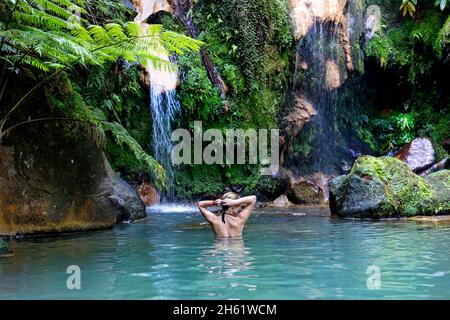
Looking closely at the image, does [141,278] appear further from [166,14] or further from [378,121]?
[378,121]

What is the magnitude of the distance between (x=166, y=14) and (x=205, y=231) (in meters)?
7.70

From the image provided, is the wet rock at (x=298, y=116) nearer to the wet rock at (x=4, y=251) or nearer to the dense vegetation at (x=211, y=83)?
the dense vegetation at (x=211, y=83)

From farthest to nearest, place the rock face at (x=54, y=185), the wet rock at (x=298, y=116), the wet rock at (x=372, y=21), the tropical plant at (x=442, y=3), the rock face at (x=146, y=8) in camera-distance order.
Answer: the wet rock at (x=372, y=21), the tropical plant at (x=442, y=3), the wet rock at (x=298, y=116), the rock face at (x=146, y=8), the rock face at (x=54, y=185)

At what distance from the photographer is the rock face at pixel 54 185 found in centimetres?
804

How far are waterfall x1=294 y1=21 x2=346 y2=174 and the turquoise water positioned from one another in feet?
23.5

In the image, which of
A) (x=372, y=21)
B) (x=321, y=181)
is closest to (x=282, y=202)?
(x=321, y=181)

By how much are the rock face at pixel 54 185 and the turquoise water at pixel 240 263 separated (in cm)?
52

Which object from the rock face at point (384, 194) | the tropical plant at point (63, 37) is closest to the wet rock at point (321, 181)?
the rock face at point (384, 194)

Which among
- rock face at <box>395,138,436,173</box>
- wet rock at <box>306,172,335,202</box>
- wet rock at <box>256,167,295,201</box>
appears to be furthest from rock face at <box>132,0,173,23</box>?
rock face at <box>395,138,436,173</box>

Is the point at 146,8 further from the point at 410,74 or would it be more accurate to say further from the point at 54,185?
the point at 410,74

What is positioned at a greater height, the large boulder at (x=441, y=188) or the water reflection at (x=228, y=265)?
the large boulder at (x=441, y=188)

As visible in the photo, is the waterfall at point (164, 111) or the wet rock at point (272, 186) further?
the wet rock at point (272, 186)

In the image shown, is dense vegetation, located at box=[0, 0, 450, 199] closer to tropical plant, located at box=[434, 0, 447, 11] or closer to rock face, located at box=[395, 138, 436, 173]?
tropical plant, located at box=[434, 0, 447, 11]

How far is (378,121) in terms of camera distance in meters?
17.6
